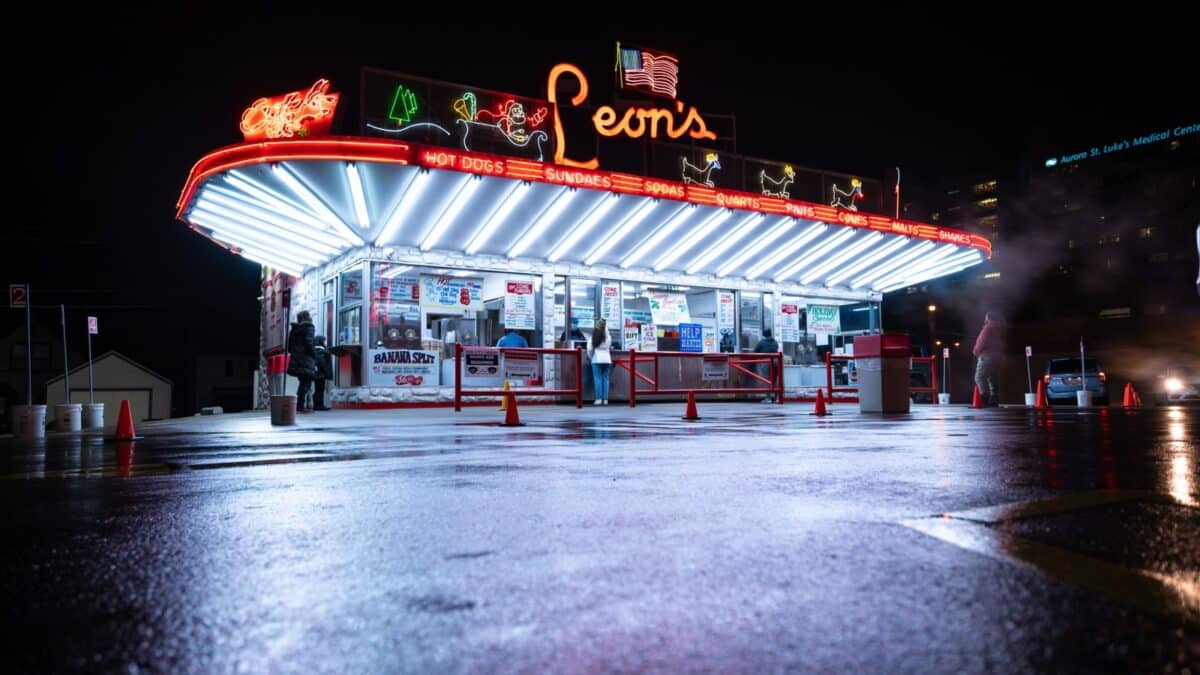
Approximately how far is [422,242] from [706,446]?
42.1 ft

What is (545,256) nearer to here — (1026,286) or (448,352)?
(448,352)

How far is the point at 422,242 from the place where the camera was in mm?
17297

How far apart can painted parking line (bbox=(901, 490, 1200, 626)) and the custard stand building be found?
44.0ft

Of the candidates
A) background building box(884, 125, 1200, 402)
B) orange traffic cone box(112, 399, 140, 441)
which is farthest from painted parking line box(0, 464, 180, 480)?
background building box(884, 125, 1200, 402)

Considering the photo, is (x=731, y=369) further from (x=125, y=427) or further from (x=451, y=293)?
(x=125, y=427)

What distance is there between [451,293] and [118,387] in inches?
1415

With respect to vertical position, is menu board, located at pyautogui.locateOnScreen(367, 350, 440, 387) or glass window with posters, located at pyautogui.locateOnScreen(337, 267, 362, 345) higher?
glass window with posters, located at pyautogui.locateOnScreen(337, 267, 362, 345)

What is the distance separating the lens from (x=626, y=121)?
20.1 meters

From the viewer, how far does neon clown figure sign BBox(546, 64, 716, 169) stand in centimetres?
1862

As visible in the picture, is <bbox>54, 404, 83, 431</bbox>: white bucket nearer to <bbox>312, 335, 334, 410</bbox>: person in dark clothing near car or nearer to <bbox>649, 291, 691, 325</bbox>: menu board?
<bbox>312, 335, 334, 410</bbox>: person in dark clothing near car

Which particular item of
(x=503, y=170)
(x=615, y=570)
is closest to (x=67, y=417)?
(x=503, y=170)

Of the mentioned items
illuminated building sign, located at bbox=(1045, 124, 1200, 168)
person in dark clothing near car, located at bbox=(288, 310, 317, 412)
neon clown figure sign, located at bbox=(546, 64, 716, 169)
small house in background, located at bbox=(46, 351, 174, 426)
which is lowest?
small house in background, located at bbox=(46, 351, 174, 426)

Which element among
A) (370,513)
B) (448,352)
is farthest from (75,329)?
(370,513)

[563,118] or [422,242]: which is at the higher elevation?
[563,118]
